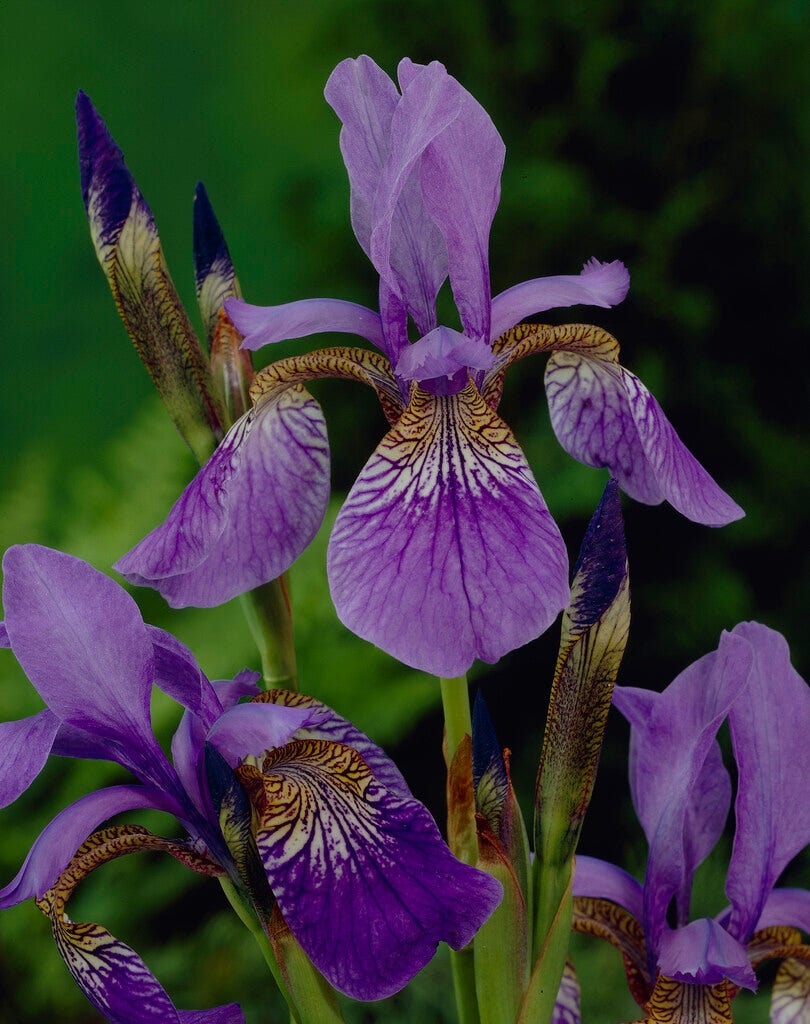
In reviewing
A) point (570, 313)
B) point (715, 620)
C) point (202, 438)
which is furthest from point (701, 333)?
point (202, 438)

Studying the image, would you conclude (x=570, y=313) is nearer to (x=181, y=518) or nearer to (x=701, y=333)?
(x=701, y=333)

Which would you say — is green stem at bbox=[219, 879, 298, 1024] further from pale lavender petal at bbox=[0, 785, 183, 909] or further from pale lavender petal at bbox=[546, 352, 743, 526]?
pale lavender petal at bbox=[546, 352, 743, 526]

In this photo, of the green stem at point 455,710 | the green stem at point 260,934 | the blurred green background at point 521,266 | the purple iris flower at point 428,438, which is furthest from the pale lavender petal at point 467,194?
the blurred green background at point 521,266

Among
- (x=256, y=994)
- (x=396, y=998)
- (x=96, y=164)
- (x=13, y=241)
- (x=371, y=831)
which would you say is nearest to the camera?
(x=371, y=831)

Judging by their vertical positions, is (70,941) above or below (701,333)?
above

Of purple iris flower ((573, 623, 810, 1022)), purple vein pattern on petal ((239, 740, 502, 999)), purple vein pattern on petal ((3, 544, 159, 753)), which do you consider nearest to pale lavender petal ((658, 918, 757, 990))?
purple iris flower ((573, 623, 810, 1022))
